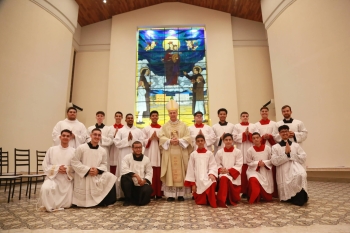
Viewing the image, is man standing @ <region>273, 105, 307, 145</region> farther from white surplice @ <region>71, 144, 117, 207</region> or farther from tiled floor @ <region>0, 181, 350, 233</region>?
white surplice @ <region>71, 144, 117, 207</region>

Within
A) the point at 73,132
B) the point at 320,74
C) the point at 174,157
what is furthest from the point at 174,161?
the point at 320,74

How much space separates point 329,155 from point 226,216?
608cm

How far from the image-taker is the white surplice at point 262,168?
461 centimetres

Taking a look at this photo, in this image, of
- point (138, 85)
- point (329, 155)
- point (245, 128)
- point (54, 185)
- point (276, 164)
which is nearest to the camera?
point (54, 185)

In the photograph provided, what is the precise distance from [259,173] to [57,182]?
3.78 metres

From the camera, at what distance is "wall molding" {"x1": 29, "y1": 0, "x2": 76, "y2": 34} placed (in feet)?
30.3

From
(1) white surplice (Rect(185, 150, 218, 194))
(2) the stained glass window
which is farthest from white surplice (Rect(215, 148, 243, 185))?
(2) the stained glass window

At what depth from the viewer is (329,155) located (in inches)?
304

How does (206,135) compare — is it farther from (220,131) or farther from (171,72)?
(171,72)

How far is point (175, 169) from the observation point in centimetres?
504

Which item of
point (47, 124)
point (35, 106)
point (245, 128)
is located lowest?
point (245, 128)

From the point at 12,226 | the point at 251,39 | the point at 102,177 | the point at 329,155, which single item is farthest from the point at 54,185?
the point at 251,39

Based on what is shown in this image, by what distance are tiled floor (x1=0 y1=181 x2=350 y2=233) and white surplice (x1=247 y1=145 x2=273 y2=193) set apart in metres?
0.46

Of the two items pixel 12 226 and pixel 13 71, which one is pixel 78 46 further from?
pixel 12 226
